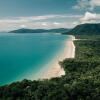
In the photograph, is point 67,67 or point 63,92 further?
point 67,67

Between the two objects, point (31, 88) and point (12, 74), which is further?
point (12, 74)

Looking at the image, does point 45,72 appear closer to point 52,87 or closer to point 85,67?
point 85,67

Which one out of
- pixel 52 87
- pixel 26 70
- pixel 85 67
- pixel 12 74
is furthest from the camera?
pixel 26 70

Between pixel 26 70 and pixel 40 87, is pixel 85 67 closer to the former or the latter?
pixel 26 70

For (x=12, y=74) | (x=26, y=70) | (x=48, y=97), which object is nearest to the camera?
(x=48, y=97)

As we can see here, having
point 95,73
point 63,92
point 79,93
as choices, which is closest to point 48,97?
point 63,92

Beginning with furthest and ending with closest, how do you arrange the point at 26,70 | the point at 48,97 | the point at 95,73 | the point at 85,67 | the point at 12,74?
the point at 26,70
the point at 12,74
the point at 85,67
the point at 95,73
the point at 48,97

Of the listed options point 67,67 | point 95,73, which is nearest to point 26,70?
point 67,67

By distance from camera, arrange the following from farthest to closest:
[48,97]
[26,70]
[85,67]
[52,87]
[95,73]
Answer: [26,70]
[85,67]
[95,73]
[52,87]
[48,97]

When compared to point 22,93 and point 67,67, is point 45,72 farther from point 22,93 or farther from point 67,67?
point 22,93
